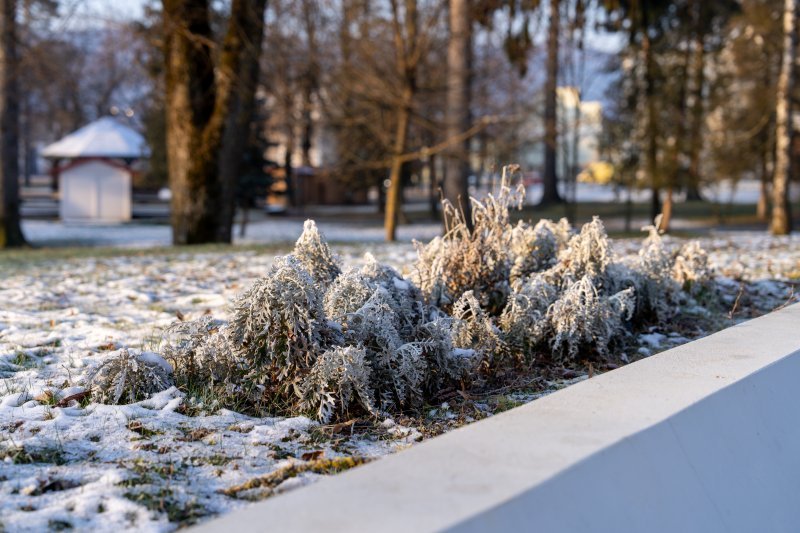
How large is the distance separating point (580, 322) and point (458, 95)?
1245 centimetres

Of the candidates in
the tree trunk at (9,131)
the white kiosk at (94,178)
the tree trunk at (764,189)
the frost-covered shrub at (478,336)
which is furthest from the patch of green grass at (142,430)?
the white kiosk at (94,178)

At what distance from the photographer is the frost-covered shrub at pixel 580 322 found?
5.77 m

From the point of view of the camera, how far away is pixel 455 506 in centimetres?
238

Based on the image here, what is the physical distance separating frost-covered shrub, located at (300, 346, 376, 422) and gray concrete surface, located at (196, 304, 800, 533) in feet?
3.61

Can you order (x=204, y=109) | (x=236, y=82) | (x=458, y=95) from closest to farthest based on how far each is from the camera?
(x=236, y=82) < (x=204, y=109) < (x=458, y=95)

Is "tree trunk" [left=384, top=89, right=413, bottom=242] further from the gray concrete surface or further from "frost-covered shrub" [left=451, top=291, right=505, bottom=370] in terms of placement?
the gray concrete surface

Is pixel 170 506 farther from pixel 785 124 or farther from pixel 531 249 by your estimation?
pixel 785 124

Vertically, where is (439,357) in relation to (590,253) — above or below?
below

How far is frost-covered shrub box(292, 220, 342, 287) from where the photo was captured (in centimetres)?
601

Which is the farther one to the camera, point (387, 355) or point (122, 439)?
point (387, 355)

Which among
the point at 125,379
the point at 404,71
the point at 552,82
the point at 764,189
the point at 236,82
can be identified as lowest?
the point at 125,379

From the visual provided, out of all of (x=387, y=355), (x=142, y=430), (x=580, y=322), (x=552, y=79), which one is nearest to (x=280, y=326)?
(x=387, y=355)

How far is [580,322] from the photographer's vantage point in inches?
229

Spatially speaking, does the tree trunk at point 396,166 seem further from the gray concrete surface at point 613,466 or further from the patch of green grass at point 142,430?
the patch of green grass at point 142,430
